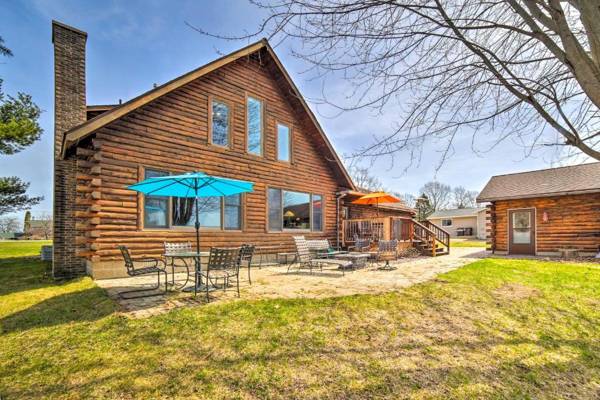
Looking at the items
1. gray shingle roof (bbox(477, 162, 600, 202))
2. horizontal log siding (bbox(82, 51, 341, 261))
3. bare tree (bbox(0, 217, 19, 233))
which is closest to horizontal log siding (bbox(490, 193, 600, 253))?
gray shingle roof (bbox(477, 162, 600, 202))

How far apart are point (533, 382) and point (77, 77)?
39.1ft

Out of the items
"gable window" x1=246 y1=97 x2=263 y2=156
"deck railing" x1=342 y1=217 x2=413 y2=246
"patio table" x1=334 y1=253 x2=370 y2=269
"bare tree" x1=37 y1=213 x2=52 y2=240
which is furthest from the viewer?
"bare tree" x1=37 y1=213 x2=52 y2=240

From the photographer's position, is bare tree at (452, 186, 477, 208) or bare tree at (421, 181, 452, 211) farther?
bare tree at (452, 186, 477, 208)

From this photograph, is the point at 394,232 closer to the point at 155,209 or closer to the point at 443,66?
the point at 155,209

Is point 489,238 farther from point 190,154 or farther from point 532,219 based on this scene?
point 190,154

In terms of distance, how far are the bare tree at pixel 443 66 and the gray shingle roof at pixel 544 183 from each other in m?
11.4

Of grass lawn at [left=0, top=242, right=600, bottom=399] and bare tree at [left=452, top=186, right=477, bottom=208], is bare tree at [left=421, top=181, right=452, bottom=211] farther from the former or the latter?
grass lawn at [left=0, top=242, right=600, bottom=399]

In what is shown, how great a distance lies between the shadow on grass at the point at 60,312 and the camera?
4.28 metres

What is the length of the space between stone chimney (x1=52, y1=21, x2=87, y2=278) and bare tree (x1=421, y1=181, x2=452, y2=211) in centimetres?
5210

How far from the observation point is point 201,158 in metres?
9.52

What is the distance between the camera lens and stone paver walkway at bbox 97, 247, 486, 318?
5119mm

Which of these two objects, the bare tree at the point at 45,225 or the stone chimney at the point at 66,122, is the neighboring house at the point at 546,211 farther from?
the bare tree at the point at 45,225

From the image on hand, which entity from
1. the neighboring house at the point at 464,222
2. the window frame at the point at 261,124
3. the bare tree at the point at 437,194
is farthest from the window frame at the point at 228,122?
the bare tree at the point at 437,194

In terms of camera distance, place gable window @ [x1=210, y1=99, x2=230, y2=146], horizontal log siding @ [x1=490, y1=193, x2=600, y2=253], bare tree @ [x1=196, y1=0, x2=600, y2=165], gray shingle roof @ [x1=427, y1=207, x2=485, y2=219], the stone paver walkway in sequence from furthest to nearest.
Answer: gray shingle roof @ [x1=427, y1=207, x2=485, y2=219], horizontal log siding @ [x1=490, y1=193, x2=600, y2=253], gable window @ [x1=210, y1=99, x2=230, y2=146], the stone paver walkway, bare tree @ [x1=196, y1=0, x2=600, y2=165]
